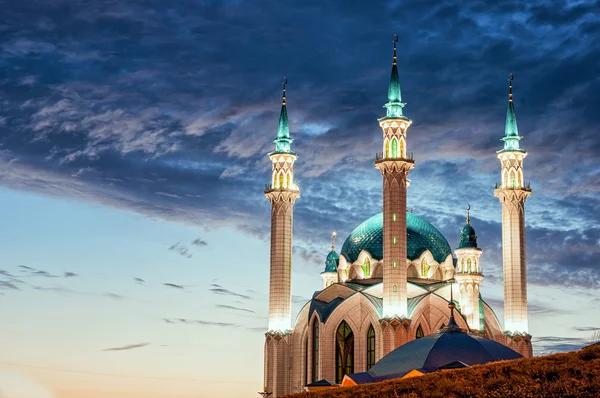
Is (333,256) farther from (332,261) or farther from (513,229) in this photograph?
(513,229)

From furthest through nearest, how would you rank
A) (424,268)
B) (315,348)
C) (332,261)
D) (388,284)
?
(332,261) → (424,268) → (315,348) → (388,284)

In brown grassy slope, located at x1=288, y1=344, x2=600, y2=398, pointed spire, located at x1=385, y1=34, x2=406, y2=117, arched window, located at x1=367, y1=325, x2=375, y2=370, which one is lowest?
brown grassy slope, located at x1=288, y1=344, x2=600, y2=398

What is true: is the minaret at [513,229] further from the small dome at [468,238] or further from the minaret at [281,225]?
the minaret at [281,225]

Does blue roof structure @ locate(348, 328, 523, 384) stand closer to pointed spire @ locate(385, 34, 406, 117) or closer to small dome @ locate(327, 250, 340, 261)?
pointed spire @ locate(385, 34, 406, 117)

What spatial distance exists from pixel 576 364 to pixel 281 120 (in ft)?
133

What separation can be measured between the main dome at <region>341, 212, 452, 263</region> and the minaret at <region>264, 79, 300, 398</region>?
18.7 ft

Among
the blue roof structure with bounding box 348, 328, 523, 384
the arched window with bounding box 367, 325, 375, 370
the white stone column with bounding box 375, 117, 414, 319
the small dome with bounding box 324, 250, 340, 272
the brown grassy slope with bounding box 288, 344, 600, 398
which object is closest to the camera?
the brown grassy slope with bounding box 288, 344, 600, 398

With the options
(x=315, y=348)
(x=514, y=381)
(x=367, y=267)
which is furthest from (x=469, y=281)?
(x=514, y=381)

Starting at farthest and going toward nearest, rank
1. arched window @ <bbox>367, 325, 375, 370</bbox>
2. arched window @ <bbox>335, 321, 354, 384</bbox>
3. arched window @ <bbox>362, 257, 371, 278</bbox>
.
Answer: arched window @ <bbox>362, 257, 371, 278</bbox> < arched window @ <bbox>335, 321, 354, 384</bbox> < arched window @ <bbox>367, 325, 375, 370</bbox>

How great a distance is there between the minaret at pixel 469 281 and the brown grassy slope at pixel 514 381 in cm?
2822

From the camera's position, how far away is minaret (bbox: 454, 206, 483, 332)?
6912cm

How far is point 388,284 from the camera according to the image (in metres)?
63.4

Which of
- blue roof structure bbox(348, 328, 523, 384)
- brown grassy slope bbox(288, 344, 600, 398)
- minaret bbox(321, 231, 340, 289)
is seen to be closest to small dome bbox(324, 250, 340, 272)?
minaret bbox(321, 231, 340, 289)

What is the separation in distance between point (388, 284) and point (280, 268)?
8.92 meters
